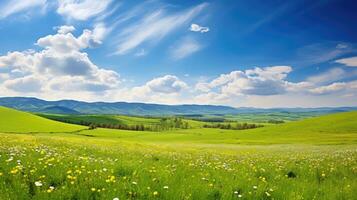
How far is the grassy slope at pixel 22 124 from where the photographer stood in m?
121

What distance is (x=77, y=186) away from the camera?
6789mm

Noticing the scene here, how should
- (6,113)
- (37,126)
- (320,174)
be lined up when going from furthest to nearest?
(6,113), (37,126), (320,174)

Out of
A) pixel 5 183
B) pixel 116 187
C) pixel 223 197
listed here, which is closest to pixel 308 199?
pixel 223 197

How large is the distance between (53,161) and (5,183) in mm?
3148

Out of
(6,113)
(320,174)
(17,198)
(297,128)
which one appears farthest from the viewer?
(6,113)

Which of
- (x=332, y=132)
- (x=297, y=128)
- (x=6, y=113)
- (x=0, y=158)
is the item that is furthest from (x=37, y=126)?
(x=0, y=158)

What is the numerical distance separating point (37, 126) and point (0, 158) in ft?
435

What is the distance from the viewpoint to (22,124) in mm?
131875

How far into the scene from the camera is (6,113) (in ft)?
493

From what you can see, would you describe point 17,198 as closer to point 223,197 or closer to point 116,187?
point 116,187

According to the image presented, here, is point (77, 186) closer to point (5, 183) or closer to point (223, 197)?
point (5, 183)

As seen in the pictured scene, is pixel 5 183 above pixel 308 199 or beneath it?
above

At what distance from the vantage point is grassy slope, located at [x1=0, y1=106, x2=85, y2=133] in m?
121

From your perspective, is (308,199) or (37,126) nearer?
(308,199)
